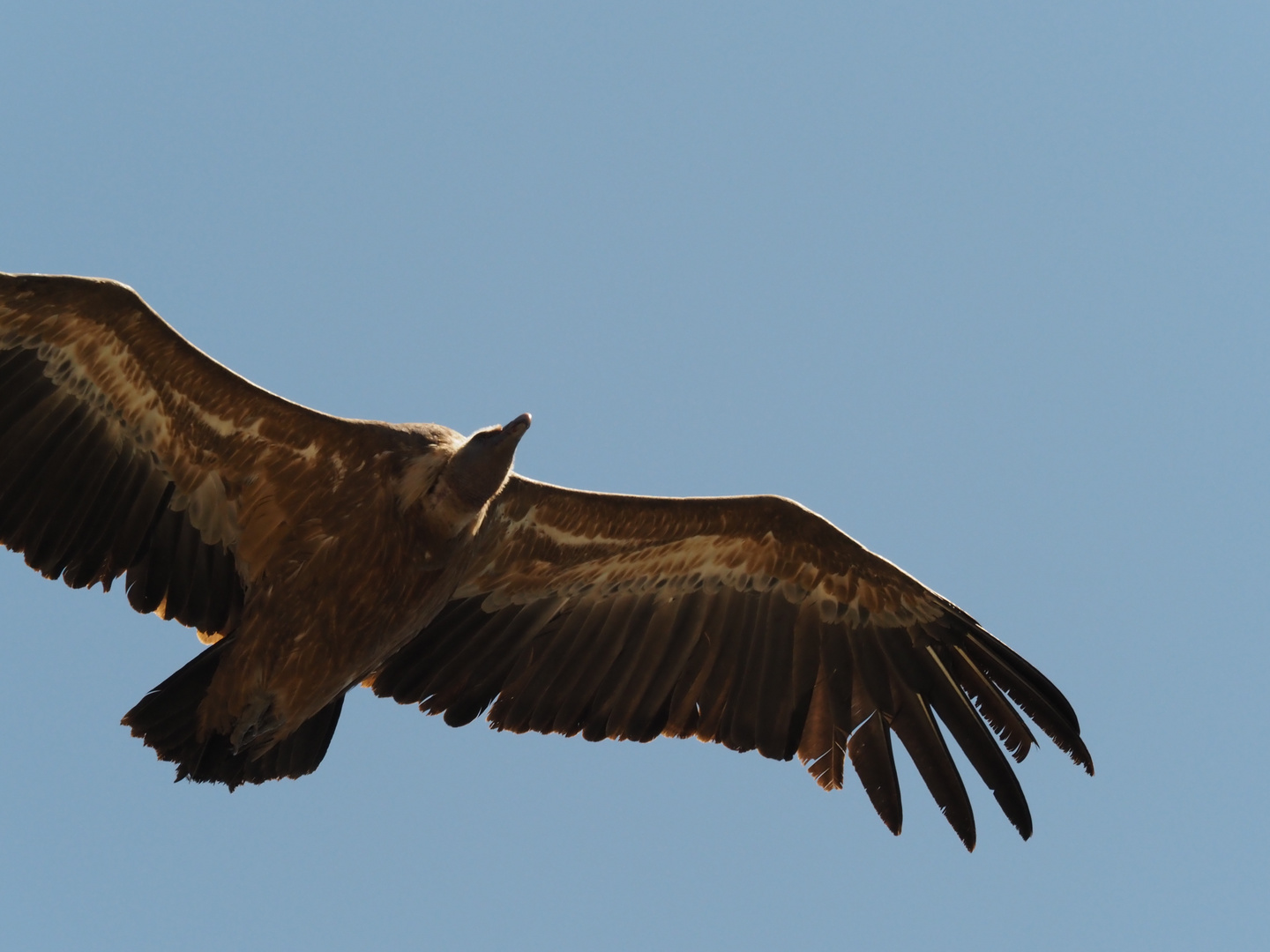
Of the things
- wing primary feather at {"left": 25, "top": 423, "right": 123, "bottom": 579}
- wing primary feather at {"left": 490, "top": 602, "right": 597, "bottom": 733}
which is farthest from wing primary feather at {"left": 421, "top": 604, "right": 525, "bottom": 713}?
wing primary feather at {"left": 25, "top": 423, "right": 123, "bottom": 579}

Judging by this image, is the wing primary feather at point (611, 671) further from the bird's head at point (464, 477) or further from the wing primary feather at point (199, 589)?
the wing primary feather at point (199, 589)

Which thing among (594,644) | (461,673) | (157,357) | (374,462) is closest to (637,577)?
(594,644)

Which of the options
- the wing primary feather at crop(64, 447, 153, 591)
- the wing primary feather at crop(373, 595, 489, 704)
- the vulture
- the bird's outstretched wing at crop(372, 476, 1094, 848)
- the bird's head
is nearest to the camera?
the bird's head

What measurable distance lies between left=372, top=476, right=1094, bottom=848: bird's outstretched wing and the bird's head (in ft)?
2.55

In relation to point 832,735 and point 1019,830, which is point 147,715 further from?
point 1019,830

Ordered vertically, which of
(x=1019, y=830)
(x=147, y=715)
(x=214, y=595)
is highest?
(x=1019, y=830)

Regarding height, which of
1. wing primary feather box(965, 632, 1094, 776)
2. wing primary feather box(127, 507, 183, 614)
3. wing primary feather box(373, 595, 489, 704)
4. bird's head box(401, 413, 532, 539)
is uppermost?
wing primary feather box(965, 632, 1094, 776)

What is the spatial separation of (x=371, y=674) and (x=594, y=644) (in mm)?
1631

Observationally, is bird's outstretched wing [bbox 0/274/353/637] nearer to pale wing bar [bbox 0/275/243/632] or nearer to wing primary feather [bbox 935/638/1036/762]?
pale wing bar [bbox 0/275/243/632]

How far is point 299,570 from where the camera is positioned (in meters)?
9.95

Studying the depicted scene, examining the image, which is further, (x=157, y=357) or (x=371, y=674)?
(x=371, y=674)

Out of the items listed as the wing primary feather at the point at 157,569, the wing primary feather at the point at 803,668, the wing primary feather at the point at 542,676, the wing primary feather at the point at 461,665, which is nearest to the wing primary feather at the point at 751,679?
the wing primary feather at the point at 803,668

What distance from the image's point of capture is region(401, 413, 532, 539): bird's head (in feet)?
32.0

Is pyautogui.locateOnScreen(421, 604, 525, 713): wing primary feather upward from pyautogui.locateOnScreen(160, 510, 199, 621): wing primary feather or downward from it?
upward
